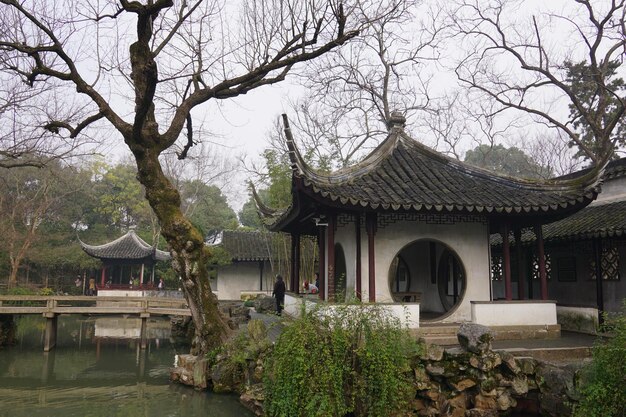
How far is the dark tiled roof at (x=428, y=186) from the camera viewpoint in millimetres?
7547

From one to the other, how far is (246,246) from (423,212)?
17.4 m

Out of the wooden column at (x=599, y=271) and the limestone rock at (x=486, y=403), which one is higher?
the wooden column at (x=599, y=271)

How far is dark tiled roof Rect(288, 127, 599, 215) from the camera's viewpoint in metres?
7.55

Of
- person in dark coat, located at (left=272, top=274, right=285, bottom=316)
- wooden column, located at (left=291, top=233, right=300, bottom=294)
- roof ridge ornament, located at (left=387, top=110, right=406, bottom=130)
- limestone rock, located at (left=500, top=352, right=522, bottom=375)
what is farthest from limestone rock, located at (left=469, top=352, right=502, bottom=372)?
person in dark coat, located at (left=272, top=274, right=285, bottom=316)

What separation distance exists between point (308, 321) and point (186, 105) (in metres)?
5.37

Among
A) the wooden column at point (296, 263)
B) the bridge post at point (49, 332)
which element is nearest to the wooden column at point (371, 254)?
the wooden column at point (296, 263)

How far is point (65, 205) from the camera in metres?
33.9

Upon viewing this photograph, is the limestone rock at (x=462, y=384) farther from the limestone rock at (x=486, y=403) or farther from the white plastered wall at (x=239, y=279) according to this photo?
the white plastered wall at (x=239, y=279)

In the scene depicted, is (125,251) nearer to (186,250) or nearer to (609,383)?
(186,250)

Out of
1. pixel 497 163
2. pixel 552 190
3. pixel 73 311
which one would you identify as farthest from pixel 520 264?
pixel 497 163

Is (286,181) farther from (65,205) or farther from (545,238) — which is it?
(65,205)

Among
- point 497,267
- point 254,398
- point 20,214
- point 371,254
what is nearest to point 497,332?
point 371,254

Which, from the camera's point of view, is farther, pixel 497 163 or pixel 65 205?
pixel 497 163

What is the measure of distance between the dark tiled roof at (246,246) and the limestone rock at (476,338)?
1596 cm
